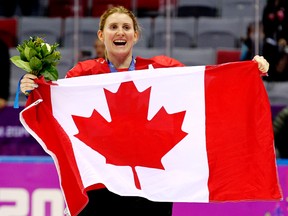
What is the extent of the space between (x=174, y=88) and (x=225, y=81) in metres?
0.26

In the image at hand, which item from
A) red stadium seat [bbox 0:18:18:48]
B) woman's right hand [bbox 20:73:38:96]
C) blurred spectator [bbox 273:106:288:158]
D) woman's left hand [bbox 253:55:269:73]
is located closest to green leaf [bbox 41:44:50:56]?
woman's right hand [bbox 20:73:38:96]

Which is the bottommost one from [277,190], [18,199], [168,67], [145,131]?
[18,199]

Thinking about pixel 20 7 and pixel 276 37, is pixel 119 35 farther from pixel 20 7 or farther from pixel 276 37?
pixel 20 7

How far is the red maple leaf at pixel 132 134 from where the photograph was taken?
3664 mm

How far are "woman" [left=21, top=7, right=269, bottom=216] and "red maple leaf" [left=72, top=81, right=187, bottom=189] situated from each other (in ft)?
0.44

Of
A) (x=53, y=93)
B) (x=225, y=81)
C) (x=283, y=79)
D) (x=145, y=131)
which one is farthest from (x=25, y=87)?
(x=283, y=79)

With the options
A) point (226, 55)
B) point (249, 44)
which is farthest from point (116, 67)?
point (226, 55)

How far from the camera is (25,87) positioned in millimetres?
3590

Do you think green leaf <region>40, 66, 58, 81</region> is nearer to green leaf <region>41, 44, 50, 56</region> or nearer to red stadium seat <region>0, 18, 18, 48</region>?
green leaf <region>41, 44, 50, 56</region>

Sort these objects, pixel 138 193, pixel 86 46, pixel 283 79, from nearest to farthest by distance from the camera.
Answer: pixel 138 193, pixel 283 79, pixel 86 46

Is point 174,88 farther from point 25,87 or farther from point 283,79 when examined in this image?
point 283,79

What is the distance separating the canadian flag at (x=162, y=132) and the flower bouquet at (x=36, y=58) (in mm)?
89

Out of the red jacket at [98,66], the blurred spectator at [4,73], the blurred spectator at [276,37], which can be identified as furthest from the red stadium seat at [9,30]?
the red jacket at [98,66]

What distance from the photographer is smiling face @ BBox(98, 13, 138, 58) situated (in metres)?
3.61
